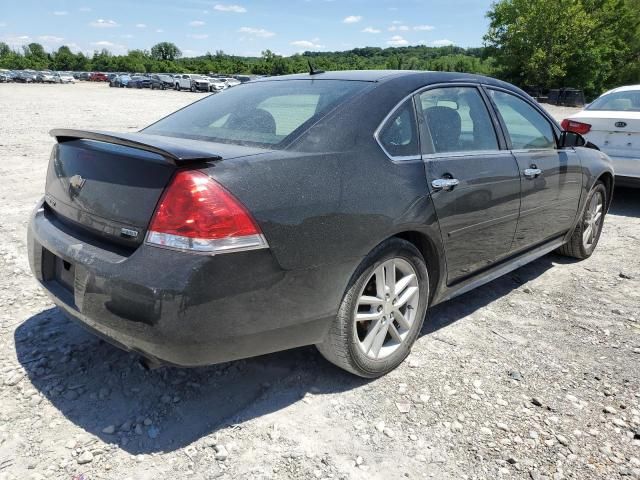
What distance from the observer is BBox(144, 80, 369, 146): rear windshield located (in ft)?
8.54

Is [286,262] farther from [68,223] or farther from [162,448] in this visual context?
[68,223]

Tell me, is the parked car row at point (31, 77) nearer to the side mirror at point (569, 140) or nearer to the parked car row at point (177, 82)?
the parked car row at point (177, 82)

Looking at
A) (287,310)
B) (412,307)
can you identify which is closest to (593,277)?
(412,307)

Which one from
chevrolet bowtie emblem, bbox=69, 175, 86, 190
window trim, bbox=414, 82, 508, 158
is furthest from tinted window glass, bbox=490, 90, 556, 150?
chevrolet bowtie emblem, bbox=69, 175, 86, 190

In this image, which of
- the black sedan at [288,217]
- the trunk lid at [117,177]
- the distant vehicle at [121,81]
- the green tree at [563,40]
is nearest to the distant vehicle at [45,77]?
the distant vehicle at [121,81]

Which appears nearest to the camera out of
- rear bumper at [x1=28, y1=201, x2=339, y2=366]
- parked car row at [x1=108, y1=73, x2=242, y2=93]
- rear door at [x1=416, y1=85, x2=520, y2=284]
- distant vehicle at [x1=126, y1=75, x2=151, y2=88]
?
rear bumper at [x1=28, y1=201, x2=339, y2=366]

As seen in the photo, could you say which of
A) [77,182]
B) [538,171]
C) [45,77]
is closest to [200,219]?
[77,182]

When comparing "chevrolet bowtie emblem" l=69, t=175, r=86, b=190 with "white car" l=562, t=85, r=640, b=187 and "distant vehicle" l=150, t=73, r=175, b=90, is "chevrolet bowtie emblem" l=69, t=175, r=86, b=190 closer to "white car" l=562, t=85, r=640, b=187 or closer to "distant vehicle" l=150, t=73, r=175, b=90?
"white car" l=562, t=85, r=640, b=187

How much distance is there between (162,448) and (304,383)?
796 millimetres

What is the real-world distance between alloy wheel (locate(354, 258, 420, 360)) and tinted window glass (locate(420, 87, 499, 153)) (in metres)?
0.75

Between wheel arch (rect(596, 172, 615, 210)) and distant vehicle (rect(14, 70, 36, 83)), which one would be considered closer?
wheel arch (rect(596, 172, 615, 210))

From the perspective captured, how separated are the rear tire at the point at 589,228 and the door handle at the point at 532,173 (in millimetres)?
1147

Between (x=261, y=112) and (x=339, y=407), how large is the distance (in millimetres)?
1612

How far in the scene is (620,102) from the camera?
23.1 ft
